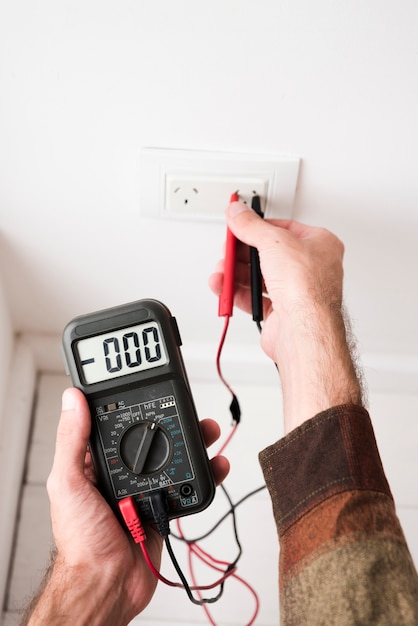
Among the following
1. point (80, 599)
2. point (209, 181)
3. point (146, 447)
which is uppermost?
point (209, 181)

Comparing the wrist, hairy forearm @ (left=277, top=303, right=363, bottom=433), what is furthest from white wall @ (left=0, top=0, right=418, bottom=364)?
the wrist

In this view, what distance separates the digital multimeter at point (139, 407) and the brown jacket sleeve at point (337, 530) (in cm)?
11

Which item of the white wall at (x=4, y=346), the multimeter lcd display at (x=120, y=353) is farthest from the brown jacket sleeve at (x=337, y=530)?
the white wall at (x=4, y=346)

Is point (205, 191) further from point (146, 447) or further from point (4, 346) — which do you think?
Answer: point (4, 346)

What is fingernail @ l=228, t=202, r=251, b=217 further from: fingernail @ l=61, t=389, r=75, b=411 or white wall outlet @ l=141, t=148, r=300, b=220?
fingernail @ l=61, t=389, r=75, b=411

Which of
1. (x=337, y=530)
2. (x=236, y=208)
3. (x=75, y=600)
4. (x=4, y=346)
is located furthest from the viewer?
(x=4, y=346)

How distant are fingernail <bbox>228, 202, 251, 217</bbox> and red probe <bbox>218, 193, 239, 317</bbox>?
1cm

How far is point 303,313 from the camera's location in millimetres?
741

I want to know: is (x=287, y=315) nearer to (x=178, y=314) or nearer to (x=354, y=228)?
(x=354, y=228)

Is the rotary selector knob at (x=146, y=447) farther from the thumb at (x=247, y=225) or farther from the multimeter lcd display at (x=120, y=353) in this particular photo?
the thumb at (x=247, y=225)

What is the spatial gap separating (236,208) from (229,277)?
83 mm

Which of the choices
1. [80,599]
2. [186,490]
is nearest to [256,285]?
[186,490]

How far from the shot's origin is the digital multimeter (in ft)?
2.39

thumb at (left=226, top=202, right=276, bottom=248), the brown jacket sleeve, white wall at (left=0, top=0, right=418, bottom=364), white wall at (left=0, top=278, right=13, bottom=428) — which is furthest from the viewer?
white wall at (left=0, top=278, right=13, bottom=428)
